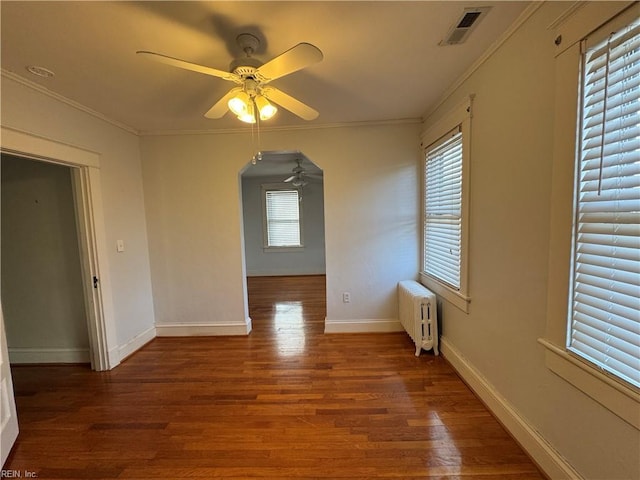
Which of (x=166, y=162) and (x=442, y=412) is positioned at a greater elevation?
(x=166, y=162)

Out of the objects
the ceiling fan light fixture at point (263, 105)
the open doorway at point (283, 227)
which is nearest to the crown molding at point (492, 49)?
the ceiling fan light fixture at point (263, 105)

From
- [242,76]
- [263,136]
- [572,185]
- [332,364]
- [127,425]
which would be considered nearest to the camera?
[572,185]

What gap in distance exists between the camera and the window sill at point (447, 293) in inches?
87.2

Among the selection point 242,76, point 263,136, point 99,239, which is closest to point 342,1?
point 242,76

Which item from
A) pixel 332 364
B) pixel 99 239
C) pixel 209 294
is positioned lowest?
pixel 332 364

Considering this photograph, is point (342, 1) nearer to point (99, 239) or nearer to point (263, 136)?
point (263, 136)

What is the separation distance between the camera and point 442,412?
1.92 meters

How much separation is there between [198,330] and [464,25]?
3746mm

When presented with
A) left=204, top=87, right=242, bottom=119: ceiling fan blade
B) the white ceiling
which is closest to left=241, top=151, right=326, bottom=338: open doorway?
the white ceiling

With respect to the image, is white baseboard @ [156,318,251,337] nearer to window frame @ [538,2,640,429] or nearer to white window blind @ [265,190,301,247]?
window frame @ [538,2,640,429]

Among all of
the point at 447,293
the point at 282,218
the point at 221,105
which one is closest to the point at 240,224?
the point at 221,105

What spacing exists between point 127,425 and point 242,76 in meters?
2.42

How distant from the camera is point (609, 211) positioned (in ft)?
3.56

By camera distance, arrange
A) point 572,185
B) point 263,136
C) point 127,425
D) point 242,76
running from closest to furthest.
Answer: point 572,185 < point 242,76 < point 127,425 < point 263,136
